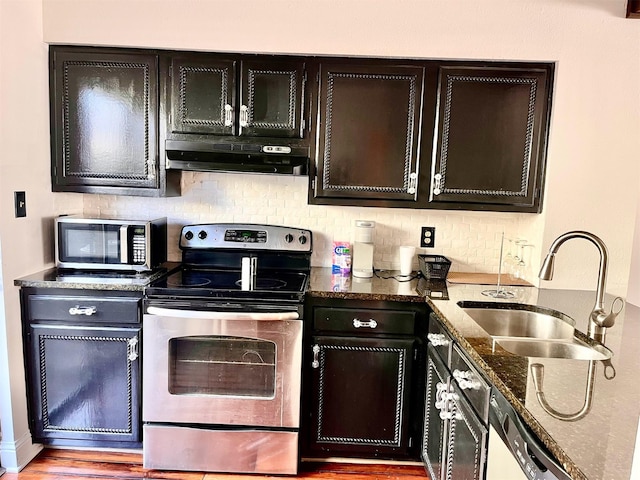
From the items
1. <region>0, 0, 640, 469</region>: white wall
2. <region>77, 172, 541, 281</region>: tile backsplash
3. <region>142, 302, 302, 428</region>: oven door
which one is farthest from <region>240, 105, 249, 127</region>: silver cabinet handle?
<region>142, 302, 302, 428</region>: oven door

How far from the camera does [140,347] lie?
2268mm

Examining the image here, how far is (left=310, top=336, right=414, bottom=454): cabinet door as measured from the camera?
7.44ft

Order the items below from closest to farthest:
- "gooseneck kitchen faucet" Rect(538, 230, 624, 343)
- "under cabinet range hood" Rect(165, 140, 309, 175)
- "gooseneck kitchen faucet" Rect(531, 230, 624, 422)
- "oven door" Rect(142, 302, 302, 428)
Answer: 1. "gooseneck kitchen faucet" Rect(531, 230, 624, 422)
2. "gooseneck kitchen faucet" Rect(538, 230, 624, 343)
3. "oven door" Rect(142, 302, 302, 428)
4. "under cabinet range hood" Rect(165, 140, 309, 175)

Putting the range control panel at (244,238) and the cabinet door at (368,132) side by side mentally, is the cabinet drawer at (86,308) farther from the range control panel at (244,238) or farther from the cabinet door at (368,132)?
the cabinet door at (368,132)

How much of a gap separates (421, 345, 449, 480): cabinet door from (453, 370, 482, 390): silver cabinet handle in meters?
0.18

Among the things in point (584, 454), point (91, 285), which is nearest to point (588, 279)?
point (584, 454)

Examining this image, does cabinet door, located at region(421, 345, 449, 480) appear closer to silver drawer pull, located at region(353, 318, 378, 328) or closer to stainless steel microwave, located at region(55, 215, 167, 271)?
silver drawer pull, located at region(353, 318, 378, 328)

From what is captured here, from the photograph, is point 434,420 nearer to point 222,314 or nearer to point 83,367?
point 222,314

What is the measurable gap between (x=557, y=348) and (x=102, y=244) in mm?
2129

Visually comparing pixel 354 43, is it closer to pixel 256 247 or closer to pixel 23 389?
pixel 256 247

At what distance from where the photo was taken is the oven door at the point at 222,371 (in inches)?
86.9

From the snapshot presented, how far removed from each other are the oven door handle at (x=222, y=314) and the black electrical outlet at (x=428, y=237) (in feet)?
3.21

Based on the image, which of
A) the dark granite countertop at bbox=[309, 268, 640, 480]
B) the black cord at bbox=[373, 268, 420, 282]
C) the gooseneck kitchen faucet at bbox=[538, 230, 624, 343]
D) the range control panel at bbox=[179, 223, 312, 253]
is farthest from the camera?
the range control panel at bbox=[179, 223, 312, 253]

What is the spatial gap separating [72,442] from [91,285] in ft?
2.67
